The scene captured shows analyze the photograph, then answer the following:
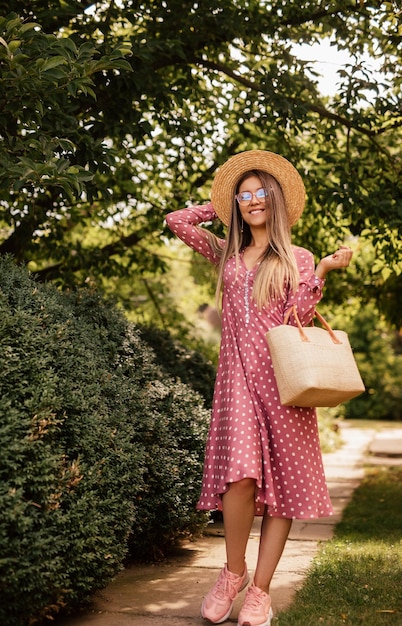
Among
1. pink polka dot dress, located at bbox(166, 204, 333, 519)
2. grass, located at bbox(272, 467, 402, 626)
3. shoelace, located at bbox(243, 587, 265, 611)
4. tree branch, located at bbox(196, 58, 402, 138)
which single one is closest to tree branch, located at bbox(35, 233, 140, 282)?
tree branch, located at bbox(196, 58, 402, 138)

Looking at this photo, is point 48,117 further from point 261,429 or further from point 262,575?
point 262,575

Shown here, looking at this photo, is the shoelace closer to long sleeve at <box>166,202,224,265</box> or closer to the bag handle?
the bag handle

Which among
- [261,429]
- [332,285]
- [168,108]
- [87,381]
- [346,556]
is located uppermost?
[168,108]

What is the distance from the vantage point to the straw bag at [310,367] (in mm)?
3166

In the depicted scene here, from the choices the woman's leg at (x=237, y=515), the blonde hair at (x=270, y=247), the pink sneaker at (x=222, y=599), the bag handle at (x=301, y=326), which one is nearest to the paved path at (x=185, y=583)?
the pink sneaker at (x=222, y=599)

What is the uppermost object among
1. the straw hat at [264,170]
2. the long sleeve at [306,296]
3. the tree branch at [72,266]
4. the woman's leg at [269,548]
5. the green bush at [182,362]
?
the tree branch at [72,266]

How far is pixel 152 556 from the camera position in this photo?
15.1ft

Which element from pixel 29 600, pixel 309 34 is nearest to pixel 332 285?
pixel 309 34

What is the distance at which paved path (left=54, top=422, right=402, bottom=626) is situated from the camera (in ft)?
11.5

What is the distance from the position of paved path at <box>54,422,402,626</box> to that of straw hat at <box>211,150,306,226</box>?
1850 mm

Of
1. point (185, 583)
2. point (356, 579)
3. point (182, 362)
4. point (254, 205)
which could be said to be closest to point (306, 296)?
point (254, 205)

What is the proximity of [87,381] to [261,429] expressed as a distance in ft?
2.72

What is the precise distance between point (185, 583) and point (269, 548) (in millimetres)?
869

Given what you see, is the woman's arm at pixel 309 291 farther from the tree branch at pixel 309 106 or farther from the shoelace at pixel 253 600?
the tree branch at pixel 309 106
